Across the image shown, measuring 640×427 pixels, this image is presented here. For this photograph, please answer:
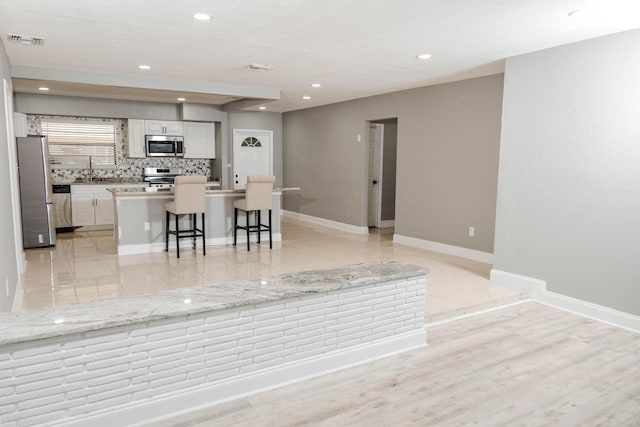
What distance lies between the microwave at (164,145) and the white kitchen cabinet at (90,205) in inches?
41.1

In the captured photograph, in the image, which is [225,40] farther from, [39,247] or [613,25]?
[39,247]

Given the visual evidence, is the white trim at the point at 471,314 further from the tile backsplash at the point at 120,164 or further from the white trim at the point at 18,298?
the tile backsplash at the point at 120,164

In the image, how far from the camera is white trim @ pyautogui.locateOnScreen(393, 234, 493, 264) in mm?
5711

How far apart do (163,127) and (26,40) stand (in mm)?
4532

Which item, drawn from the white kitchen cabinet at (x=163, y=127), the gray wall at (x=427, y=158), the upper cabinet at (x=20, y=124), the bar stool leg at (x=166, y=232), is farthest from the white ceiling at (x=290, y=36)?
the white kitchen cabinet at (x=163, y=127)

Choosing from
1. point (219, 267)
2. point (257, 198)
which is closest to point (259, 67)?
point (257, 198)

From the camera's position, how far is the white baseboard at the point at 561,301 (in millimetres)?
3701

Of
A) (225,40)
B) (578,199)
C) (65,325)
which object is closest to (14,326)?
(65,325)

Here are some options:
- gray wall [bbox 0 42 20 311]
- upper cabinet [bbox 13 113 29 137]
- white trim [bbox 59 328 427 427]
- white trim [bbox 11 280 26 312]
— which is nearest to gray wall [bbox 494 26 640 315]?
white trim [bbox 59 328 427 427]

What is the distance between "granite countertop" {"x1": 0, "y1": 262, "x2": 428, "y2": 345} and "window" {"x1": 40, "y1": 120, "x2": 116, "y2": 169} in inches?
268

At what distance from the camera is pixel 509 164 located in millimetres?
4543

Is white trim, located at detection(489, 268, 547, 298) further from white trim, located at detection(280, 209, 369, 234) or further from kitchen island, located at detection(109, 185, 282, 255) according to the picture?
kitchen island, located at detection(109, 185, 282, 255)

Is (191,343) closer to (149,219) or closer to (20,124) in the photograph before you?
(149,219)

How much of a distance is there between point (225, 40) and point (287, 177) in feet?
19.9
